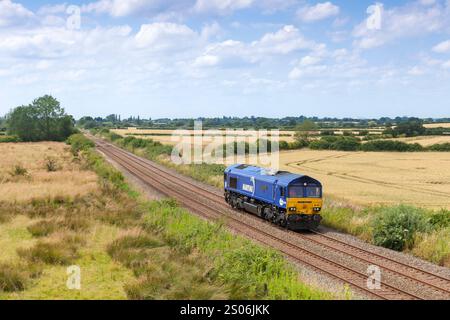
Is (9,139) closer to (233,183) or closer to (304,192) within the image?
(233,183)

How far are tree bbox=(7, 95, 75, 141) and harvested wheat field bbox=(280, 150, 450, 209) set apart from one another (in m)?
67.5

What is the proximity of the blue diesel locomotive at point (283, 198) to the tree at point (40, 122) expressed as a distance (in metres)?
99.8

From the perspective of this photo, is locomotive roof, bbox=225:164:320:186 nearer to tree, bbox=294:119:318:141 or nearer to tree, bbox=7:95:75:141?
tree, bbox=294:119:318:141

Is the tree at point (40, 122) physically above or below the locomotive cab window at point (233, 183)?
above

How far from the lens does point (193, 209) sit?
3005 cm

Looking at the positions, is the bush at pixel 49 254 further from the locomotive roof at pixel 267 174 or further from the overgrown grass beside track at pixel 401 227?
the overgrown grass beside track at pixel 401 227

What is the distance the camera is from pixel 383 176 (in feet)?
198

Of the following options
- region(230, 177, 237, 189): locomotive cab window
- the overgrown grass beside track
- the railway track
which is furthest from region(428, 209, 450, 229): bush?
region(230, 177, 237, 189): locomotive cab window

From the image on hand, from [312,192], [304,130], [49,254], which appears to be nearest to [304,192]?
[312,192]

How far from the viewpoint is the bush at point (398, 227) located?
21562mm

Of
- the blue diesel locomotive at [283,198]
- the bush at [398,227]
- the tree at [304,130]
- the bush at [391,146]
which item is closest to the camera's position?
the bush at [398,227]

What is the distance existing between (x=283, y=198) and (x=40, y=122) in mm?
107357

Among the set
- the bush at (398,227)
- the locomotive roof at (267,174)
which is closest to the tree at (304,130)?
the locomotive roof at (267,174)
